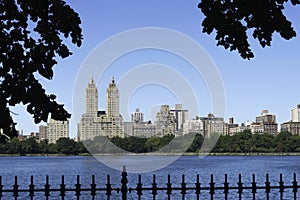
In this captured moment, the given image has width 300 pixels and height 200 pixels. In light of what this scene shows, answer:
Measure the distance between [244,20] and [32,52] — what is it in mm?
3004

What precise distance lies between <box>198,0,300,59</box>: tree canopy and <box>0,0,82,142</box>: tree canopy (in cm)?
191

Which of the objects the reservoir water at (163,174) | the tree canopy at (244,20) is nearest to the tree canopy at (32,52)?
the tree canopy at (244,20)

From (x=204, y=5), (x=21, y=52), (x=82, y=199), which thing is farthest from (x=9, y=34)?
(x=82, y=199)

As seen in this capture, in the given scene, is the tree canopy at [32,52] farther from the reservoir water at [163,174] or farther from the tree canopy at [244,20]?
the reservoir water at [163,174]

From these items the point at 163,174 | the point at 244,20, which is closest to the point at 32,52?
the point at 244,20

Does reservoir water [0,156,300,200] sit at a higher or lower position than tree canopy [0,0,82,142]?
lower

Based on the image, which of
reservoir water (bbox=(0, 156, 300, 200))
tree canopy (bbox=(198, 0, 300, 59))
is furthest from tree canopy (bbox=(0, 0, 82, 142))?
reservoir water (bbox=(0, 156, 300, 200))

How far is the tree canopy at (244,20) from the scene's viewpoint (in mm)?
7656

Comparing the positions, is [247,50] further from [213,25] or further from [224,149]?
[224,149]

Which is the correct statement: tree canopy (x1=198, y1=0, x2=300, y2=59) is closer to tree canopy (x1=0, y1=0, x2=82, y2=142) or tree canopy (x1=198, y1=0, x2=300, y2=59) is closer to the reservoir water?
tree canopy (x1=0, y1=0, x2=82, y2=142)

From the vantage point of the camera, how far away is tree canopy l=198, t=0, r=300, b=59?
25.1ft

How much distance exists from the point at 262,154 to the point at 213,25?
18357 cm

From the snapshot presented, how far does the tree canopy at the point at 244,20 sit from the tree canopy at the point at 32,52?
1915 millimetres

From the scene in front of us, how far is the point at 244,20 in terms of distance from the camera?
26.3 ft
